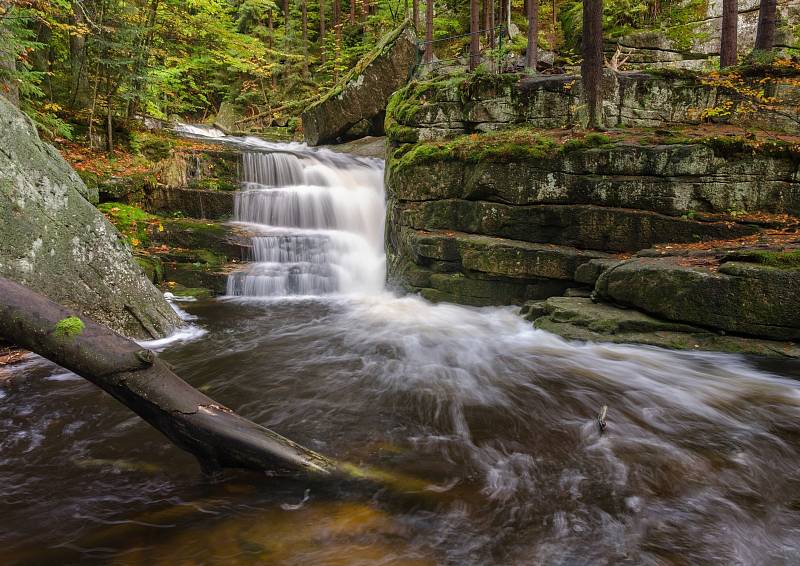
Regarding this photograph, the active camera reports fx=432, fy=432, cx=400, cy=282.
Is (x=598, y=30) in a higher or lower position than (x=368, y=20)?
lower

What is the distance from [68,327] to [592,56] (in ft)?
33.5

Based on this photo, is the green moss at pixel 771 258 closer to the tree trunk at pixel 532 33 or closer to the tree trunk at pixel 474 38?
the tree trunk at pixel 532 33

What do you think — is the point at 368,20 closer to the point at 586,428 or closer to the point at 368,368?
the point at 368,368

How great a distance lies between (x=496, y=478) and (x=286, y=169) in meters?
12.9

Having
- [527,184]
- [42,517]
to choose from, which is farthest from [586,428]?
[527,184]

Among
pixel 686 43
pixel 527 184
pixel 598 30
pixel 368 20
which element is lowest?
pixel 527 184

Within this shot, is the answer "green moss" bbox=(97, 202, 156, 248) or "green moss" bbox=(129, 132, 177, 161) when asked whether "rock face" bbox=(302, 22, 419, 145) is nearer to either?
"green moss" bbox=(129, 132, 177, 161)

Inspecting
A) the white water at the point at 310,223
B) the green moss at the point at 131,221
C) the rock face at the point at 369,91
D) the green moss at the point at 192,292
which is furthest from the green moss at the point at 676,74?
the green moss at the point at 131,221

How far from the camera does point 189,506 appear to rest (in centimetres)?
283

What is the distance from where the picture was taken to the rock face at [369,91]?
1766 cm

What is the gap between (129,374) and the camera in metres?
2.42

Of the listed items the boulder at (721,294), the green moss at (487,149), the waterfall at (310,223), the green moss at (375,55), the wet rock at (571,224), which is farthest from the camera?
the green moss at (375,55)

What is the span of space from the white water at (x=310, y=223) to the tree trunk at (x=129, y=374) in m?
7.48

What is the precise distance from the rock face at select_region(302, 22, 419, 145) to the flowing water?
550 inches
